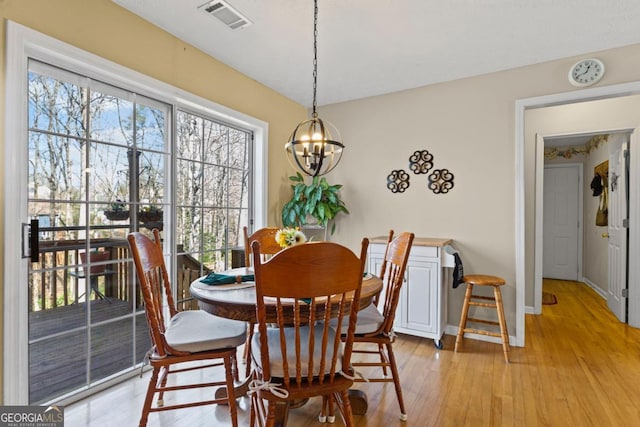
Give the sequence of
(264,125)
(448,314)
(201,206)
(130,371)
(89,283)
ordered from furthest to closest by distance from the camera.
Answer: (264,125) < (448,314) < (201,206) < (130,371) < (89,283)

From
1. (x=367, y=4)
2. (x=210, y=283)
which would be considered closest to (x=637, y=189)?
(x=367, y=4)

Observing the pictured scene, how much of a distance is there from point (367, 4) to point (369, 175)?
76.3 inches

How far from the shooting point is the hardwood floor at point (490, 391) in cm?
187

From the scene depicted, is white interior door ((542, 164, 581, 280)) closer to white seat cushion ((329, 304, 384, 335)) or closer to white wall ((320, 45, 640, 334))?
white wall ((320, 45, 640, 334))

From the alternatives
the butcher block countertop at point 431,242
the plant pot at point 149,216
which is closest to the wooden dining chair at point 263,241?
the plant pot at point 149,216

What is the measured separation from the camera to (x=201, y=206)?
9.67 ft

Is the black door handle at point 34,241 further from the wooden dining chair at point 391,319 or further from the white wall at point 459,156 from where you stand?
the white wall at point 459,156

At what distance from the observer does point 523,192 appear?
119 inches

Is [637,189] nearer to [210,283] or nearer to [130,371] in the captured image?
[210,283]

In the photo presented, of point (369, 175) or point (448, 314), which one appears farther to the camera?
point (369, 175)

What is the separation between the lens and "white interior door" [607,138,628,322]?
358 centimetres

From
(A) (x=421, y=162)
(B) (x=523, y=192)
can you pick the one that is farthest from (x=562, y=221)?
Answer: (A) (x=421, y=162)

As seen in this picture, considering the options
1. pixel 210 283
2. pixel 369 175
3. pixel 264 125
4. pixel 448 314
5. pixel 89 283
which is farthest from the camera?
pixel 369 175

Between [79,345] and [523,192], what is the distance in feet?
12.4
